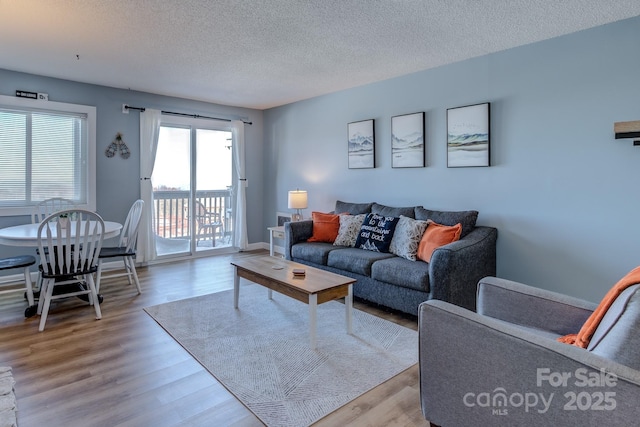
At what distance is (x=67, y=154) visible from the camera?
178 inches

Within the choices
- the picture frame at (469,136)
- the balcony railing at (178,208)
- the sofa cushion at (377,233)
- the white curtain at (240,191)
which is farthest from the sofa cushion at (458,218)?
the balcony railing at (178,208)

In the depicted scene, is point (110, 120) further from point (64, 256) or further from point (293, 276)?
point (293, 276)

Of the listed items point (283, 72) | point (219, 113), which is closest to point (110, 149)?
point (219, 113)

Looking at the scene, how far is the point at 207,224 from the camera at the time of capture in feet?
19.4

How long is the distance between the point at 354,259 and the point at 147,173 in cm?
330

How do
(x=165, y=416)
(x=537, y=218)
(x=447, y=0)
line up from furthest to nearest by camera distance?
(x=537, y=218) < (x=447, y=0) < (x=165, y=416)

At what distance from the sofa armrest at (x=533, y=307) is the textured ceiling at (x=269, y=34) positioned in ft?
6.24

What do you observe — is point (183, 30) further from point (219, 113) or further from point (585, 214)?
point (585, 214)

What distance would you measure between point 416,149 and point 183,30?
2.57 metres

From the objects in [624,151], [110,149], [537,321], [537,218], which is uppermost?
[110,149]

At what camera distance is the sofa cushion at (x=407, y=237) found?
11.1 ft

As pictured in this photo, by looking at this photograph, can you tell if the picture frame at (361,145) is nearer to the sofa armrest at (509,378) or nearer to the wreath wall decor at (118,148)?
the wreath wall decor at (118,148)

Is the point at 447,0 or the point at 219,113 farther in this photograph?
the point at 219,113

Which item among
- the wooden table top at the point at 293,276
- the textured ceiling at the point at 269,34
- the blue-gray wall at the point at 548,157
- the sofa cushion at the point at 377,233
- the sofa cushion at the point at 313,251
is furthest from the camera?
the sofa cushion at the point at 313,251
